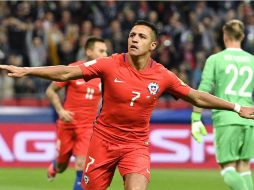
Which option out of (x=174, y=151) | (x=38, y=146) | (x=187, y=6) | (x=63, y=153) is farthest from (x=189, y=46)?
(x=63, y=153)

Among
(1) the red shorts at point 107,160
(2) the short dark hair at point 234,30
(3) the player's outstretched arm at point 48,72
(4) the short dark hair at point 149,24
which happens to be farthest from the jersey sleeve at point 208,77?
(3) the player's outstretched arm at point 48,72

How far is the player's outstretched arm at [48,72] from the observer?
684 centimetres

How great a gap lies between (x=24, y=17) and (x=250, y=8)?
601cm

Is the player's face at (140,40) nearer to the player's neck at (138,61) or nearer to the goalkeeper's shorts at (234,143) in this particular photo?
the player's neck at (138,61)

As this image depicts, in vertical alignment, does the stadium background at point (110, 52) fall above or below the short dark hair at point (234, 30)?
below

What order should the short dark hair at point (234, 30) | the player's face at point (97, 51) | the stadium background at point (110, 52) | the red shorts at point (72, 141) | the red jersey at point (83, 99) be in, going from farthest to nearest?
1. the stadium background at point (110, 52)
2. the red jersey at point (83, 99)
3. the red shorts at point (72, 141)
4. the player's face at point (97, 51)
5. the short dark hair at point (234, 30)

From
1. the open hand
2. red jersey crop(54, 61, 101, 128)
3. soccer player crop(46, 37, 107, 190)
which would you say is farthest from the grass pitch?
the open hand

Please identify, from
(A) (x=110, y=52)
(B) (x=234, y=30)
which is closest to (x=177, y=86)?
(B) (x=234, y=30)

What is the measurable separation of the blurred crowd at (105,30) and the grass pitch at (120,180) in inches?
127

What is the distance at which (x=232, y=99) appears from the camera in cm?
942

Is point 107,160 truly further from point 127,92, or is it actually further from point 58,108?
point 58,108

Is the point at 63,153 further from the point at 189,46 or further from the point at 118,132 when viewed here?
the point at 189,46

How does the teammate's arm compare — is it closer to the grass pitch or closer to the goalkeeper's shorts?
the grass pitch

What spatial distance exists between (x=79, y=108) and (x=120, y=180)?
3334 mm
